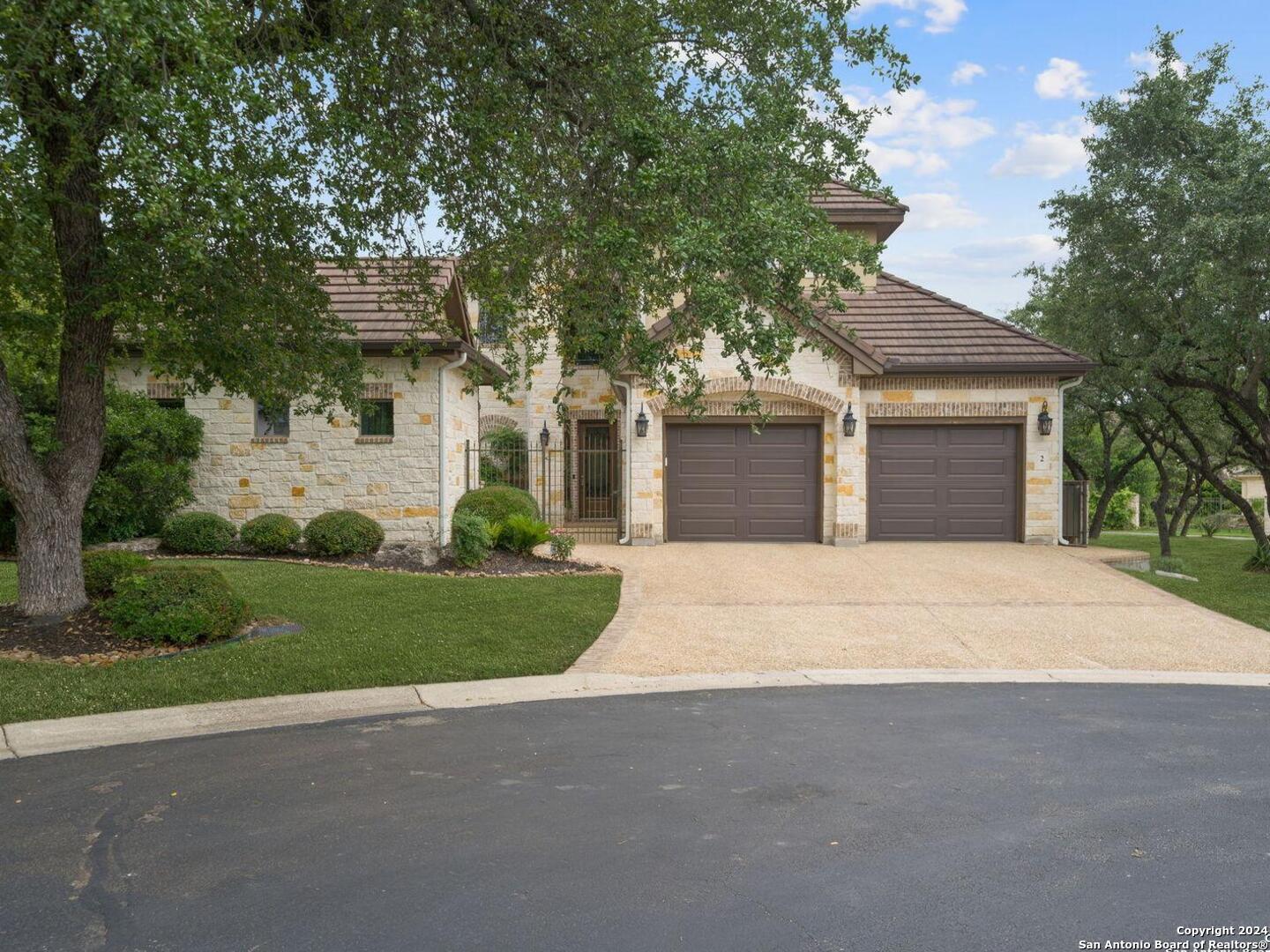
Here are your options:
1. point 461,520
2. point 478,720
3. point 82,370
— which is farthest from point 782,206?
point 461,520

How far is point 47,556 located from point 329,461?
7.92 metres

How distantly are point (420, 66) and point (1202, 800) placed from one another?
8809 millimetres

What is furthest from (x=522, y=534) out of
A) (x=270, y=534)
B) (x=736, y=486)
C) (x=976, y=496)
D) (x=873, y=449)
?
(x=976, y=496)

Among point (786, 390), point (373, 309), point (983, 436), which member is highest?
point (373, 309)

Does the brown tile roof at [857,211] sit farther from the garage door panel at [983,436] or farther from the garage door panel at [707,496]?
the garage door panel at [707,496]

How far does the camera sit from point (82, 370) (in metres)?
9.68

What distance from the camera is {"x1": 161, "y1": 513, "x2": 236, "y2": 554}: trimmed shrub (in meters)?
16.2

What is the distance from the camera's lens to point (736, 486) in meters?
18.9

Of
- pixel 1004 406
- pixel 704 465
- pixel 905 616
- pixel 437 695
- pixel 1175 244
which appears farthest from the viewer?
pixel 704 465

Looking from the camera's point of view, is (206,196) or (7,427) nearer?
(206,196)

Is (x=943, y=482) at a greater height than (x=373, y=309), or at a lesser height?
lesser

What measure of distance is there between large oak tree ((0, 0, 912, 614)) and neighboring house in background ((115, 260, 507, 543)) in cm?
673

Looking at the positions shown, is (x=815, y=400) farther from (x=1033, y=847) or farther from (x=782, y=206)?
(x=1033, y=847)

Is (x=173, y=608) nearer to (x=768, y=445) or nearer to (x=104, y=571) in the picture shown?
(x=104, y=571)
